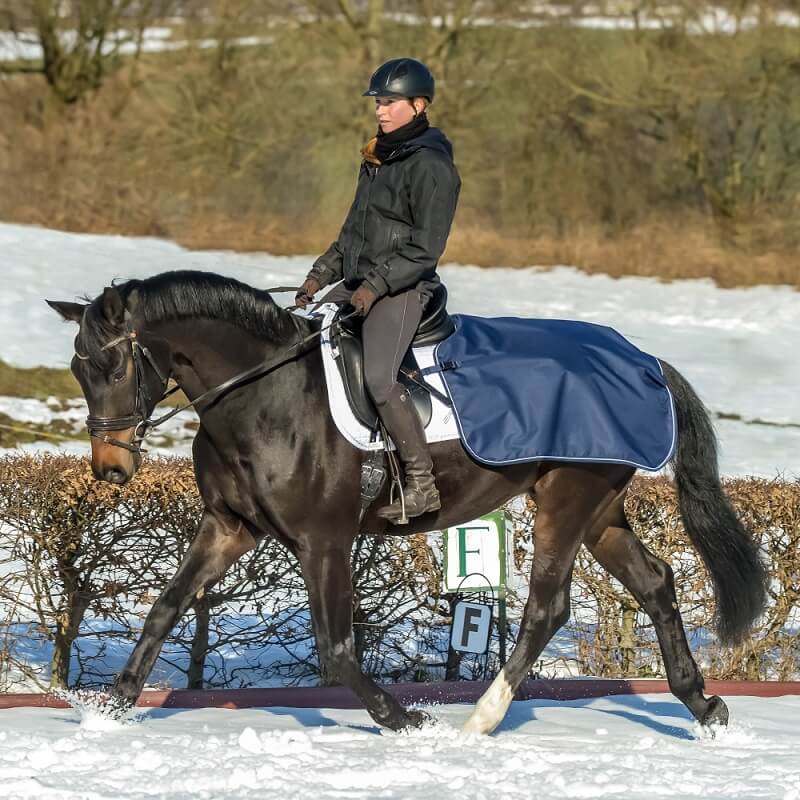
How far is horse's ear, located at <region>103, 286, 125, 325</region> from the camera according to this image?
4770 mm

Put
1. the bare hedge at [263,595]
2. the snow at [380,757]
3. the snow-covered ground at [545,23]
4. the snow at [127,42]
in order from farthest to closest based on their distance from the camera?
the snow at [127,42], the snow-covered ground at [545,23], the bare hedge at [263,595], the snow at [380,757]

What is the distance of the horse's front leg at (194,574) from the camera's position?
521 cm

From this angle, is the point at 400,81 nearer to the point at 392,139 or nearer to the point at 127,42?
the point at 392,139

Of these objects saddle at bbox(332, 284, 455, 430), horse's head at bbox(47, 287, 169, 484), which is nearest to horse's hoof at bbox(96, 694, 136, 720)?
horse's head at bbox(47, 287, 169, 484)

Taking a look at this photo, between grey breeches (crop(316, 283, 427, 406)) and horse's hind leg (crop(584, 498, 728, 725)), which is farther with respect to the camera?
horse's hind leg (crop(584, 498, 728, 725))

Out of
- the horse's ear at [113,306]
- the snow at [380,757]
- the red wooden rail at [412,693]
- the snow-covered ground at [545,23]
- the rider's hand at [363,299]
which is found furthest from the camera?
the snow-covered ground at [545,23]

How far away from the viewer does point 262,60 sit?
82.2ft

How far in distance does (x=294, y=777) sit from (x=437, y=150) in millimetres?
2460

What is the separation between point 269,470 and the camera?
5.00 meters

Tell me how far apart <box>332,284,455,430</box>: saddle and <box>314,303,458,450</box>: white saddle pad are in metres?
0.02

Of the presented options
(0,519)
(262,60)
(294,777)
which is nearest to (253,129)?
(262,60)

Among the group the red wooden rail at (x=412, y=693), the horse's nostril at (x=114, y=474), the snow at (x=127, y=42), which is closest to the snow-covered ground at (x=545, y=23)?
the snow at (x=127, y=42)

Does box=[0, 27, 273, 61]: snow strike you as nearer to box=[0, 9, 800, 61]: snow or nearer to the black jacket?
box=[0, 9, 800, 61]: snow

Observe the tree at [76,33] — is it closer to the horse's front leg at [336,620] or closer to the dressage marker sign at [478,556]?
the dressage marker sign at [478,556]
